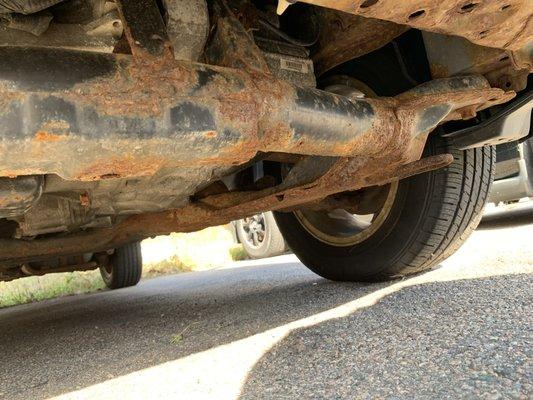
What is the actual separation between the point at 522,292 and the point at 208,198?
124cm

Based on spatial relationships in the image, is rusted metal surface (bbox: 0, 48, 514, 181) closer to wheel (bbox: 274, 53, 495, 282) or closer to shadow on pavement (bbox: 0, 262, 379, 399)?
wheel (bbox: 274, 53, 495, 282)

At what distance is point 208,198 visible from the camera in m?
1.98

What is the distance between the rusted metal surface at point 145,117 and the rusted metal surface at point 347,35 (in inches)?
15.5

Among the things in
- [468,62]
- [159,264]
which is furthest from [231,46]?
[159,264]

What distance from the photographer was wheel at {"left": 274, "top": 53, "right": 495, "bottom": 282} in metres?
1.92

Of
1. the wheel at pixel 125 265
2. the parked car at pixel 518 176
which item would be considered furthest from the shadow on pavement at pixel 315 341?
the parked car at pixel 518 176

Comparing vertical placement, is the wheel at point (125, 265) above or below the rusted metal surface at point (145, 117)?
below

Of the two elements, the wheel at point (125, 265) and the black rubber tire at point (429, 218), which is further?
the wheel at point (125, 265)

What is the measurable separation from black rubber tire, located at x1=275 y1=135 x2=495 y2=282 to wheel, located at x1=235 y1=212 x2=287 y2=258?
3.30 m

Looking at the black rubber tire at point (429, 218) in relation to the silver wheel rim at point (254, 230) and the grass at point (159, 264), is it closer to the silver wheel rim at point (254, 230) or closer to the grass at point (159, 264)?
the silver wheel rim at point (254, 230)

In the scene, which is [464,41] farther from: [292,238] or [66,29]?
[292,238]

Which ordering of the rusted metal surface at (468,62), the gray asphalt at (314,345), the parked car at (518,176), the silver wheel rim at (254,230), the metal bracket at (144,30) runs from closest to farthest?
the metal bracket at (144,30)
the gray asphalt at (314,345)
the rusted metal surface at (468,62)
the parked car at (518,176)
the silver wheel rim at (254,230)

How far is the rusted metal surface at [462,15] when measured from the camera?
0.93m

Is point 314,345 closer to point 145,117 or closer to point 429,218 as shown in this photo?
point 429,218
